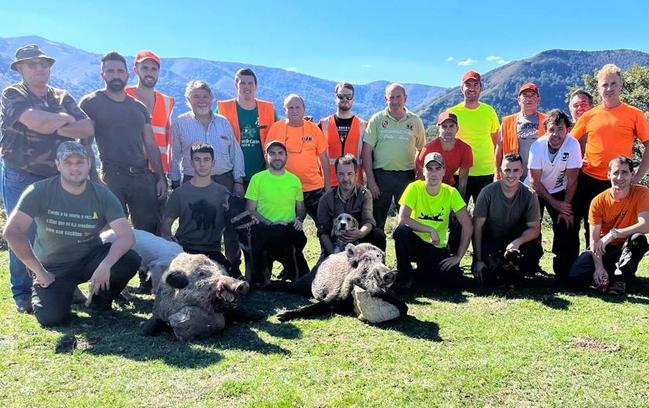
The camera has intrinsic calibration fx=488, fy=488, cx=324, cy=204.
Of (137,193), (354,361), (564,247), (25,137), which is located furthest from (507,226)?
(25,137)

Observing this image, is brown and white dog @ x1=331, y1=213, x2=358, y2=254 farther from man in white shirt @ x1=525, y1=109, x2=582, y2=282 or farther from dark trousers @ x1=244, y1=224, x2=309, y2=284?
man in white shirt @ x1=525, y1=109, x2=582, y2=282

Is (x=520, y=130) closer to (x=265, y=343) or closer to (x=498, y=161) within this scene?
(x=498, y=161)

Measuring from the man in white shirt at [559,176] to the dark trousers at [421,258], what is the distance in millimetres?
1873

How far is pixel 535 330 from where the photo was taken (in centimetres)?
568

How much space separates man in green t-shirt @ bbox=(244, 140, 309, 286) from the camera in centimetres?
802

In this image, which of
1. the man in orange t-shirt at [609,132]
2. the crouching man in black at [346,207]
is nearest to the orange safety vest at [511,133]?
the man in orange t-shirt at [609,132]

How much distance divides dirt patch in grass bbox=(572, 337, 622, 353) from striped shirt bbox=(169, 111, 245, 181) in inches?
229

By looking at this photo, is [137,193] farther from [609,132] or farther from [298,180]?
[609,132]

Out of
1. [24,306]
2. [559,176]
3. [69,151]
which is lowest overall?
[24,306]

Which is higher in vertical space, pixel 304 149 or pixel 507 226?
pixel 304 149

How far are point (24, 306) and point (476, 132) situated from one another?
7.84 m

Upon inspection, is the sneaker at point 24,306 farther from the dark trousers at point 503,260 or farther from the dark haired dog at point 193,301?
the dark trousers at point 503,260

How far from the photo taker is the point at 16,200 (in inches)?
266

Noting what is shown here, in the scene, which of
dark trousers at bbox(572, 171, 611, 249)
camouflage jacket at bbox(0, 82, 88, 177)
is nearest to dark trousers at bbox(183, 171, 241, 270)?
camouflage jacket at bbox(0, 82, 88, 177)
